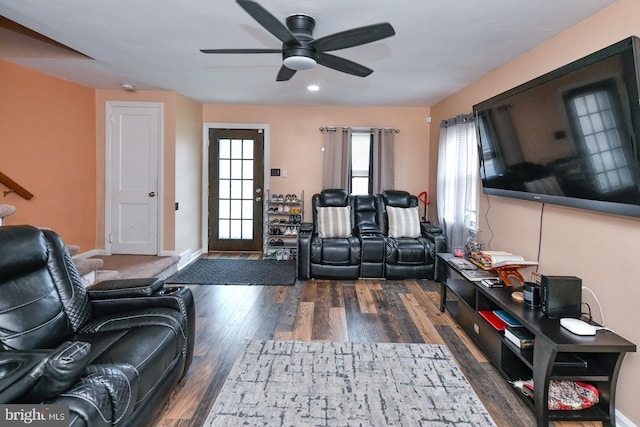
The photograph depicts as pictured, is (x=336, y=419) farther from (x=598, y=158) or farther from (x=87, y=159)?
(x=87, y=159)

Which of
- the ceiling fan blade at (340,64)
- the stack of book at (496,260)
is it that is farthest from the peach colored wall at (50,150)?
the stack of book at (496,260)

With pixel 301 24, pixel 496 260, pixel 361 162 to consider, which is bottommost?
pixel 496 260

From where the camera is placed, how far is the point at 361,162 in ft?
19.5

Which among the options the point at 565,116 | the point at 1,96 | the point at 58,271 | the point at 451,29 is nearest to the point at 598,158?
the point at 565,116

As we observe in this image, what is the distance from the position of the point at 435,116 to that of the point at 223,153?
3493mm

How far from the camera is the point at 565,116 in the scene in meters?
2.24

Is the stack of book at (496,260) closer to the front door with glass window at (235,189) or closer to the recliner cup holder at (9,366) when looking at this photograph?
the recliner cup holder at (9,366)

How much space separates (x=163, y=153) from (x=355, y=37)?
12.3 ft

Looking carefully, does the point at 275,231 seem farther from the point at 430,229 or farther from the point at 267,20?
the point at 267,20

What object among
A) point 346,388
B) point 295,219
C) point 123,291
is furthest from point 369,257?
point 123,291

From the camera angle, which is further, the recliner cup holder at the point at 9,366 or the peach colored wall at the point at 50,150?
the peach colored wall at the point at 50,150

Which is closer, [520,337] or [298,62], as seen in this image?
[520,337]

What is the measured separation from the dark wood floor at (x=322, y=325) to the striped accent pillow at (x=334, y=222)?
704 mm

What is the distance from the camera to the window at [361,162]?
5.93 metres
